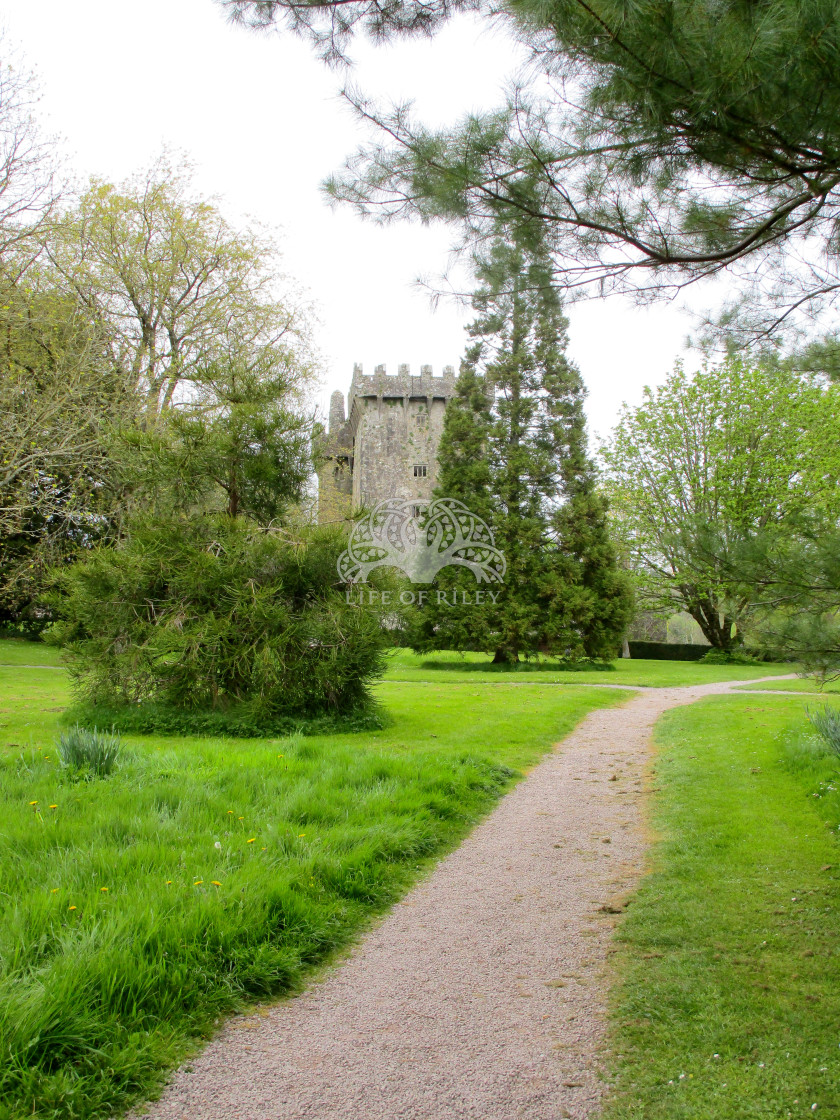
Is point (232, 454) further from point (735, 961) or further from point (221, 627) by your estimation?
point (735, 961)

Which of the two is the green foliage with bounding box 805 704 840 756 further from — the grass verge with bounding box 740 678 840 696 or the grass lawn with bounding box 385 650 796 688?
the grass lawn with bounding box 385 650 796 688

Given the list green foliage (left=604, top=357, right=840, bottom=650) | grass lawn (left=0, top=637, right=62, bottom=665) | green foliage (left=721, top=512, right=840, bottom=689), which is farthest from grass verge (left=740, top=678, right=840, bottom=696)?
grass lawn (left=0, top=637, right=62, bottom=665)

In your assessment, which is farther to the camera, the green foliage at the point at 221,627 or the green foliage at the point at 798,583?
the green foliage at the point at 221,627

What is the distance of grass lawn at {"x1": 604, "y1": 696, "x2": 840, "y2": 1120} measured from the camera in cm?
247

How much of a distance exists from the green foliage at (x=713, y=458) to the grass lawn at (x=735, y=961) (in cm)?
1620

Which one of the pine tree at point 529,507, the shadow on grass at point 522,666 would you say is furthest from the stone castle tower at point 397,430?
the shadow on grass at point 522,666

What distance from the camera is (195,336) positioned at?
848 inches

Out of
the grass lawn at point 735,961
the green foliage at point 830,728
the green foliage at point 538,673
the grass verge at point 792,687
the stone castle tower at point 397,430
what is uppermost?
the stone castle tower at point 397,430

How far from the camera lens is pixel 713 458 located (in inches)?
1062

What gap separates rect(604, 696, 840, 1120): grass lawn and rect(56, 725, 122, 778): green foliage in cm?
409

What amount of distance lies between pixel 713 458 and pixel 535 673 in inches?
454

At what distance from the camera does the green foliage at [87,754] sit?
5.89 m

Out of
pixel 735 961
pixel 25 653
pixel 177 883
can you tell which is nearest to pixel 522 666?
pixel 25 653

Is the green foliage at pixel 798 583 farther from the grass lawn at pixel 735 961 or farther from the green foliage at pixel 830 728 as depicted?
the green foliage at pixel 830 728
